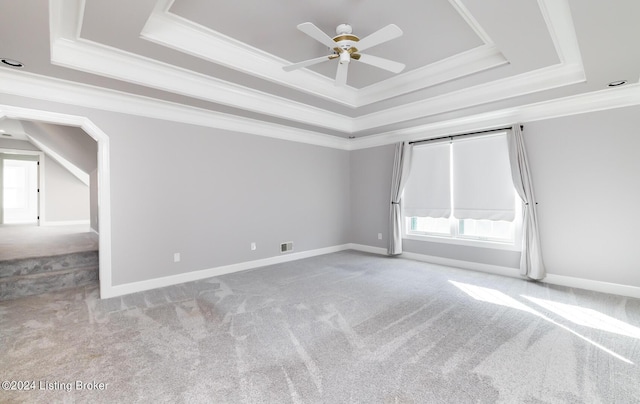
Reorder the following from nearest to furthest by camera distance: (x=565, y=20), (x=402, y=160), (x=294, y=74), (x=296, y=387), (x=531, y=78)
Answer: (x=296, y=387) → (x=565, y=20) → (x=531, y=78) → (x=294, y=74) → (x=402, y=160)

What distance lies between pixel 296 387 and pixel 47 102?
4113 mm

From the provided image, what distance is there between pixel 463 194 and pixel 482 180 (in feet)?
1.27

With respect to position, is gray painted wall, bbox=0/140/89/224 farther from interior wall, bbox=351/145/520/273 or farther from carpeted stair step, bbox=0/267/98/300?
interior wall, bbox=351/145/520/273

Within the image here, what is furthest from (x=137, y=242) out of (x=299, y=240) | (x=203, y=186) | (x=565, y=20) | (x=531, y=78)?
(x=531, y=78)

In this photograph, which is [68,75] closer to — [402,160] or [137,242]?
[137,242]

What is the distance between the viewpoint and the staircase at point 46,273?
145 inches

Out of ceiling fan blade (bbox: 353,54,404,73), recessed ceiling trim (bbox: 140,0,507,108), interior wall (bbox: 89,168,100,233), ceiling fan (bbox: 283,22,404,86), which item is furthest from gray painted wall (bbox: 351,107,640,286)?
→ interior wall (bbox: 89,168,100,233)

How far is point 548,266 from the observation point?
423 cm

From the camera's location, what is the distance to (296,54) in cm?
345

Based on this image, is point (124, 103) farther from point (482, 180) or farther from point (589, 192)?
point (589, 192)

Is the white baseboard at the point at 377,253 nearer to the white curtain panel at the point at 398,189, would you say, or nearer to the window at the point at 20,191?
the white curtain panel at the point at 398,189

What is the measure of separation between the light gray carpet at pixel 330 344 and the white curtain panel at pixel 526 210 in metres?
0.34

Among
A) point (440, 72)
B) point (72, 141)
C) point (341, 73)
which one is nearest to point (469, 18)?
point (440, 72)

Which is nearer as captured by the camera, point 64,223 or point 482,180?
point 482,180
